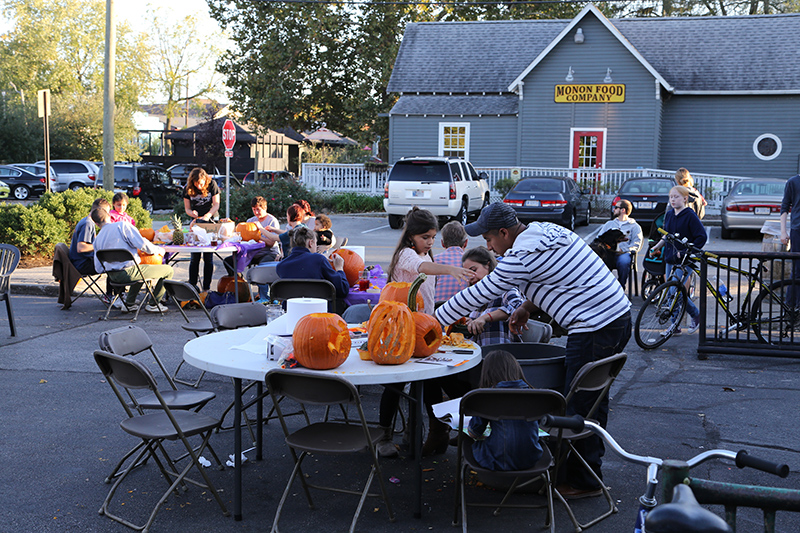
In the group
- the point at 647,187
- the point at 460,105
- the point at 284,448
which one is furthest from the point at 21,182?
the point at 284,448

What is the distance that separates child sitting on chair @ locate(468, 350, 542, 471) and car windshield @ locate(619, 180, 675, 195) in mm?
16611

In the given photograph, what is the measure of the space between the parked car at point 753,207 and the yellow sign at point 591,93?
822 cm

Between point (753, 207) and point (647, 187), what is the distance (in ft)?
8.62

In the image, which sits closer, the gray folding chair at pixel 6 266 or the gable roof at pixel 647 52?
the gray folding chair at pixel 6 266

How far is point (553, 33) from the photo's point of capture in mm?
29781

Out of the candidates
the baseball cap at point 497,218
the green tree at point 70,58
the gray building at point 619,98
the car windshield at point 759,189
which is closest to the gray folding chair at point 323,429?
the baseball cap at point 497,218

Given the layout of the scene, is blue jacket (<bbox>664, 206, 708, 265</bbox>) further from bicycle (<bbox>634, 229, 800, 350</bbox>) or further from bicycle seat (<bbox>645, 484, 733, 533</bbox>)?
bicycle seat (<bbox>645, 484, 733, 533</bbox>)

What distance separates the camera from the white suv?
20.2m

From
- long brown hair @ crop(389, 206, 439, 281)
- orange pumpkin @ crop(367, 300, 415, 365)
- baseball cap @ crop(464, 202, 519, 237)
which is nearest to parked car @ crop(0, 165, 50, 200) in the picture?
long brown hair @ crop(389, 206, 439, 281)

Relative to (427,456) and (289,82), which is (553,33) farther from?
(427,456)

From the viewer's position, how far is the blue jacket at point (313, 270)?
22.8 ft

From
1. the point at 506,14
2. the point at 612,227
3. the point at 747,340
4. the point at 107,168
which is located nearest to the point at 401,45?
the point at 506,14

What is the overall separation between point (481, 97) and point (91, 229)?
2042 cm

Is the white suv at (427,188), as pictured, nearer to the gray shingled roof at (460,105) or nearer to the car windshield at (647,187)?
the car windshield at (647,187)
